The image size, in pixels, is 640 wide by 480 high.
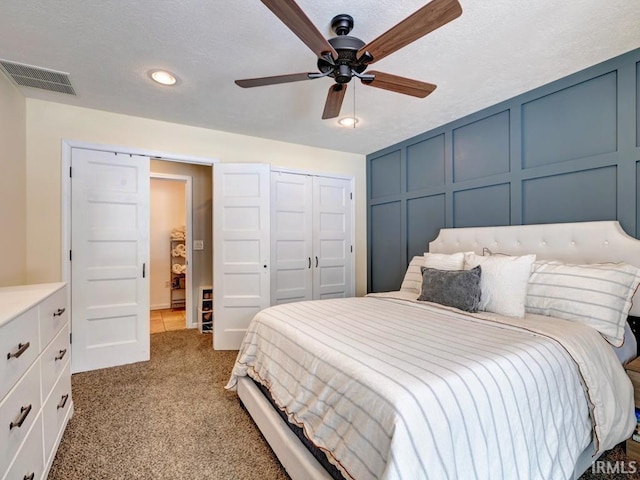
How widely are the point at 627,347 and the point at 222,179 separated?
3.69m

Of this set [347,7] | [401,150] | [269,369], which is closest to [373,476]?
[269,369]

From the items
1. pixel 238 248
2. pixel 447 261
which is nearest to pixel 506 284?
pixel 447 261

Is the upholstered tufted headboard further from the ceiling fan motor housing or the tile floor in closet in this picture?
the tile floor in closet

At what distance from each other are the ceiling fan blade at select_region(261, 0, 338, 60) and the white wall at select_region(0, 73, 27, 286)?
2.36 metres

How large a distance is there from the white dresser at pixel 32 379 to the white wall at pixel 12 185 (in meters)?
0.80

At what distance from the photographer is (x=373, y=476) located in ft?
3.34

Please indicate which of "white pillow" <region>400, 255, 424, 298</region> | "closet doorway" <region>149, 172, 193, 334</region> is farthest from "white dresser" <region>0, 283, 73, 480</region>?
"closet doorway" <region>149, 172, 193, 334</region>

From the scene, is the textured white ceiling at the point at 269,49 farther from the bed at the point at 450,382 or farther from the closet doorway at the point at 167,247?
the closet doorway at the point at 167,247

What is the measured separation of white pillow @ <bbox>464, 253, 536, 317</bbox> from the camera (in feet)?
6.64

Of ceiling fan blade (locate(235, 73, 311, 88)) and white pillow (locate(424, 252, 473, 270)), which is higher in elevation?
ceiling fan blade (locate(235, 73, 311, 88))

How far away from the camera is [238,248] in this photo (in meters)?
3.48

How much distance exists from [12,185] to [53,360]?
1.61 meters

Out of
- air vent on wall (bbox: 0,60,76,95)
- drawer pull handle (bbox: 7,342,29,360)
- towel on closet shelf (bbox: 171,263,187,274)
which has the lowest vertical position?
towel on closet shelf (bbox: 171,263,187,274)

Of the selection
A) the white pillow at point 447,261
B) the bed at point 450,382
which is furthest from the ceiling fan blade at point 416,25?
the white pillow at point 447,261
